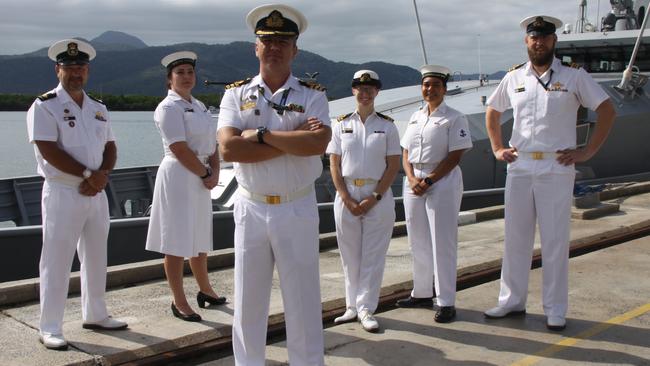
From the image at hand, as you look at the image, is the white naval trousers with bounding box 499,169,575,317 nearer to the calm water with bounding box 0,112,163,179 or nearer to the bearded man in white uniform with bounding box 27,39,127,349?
the bearded man in white uniform with bounding box 27,39,127,349

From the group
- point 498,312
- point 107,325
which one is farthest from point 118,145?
point 498,312

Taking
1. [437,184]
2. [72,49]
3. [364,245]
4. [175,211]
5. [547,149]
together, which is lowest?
[364,245]

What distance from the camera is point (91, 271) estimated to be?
179 inches

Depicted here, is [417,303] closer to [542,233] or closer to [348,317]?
[348,317]

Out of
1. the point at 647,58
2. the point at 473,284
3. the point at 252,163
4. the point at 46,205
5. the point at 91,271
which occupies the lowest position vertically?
the point at 473,284

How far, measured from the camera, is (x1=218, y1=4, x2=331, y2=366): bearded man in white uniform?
3340 mm

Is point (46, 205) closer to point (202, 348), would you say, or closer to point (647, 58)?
point (202, 348)

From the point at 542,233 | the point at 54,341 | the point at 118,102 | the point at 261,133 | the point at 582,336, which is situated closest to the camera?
the point at 261,133

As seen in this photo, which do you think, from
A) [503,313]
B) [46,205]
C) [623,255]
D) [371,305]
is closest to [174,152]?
[46,205]

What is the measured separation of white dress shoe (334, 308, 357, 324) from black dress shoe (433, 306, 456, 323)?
1.79ft

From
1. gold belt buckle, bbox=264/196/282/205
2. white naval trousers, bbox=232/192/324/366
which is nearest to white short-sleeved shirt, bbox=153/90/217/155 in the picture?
white naval trousers, bbox=232/192/324/366

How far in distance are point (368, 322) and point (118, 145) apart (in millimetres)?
7044

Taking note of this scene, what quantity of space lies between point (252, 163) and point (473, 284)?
345 cm

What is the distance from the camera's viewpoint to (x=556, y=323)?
4.79 metres
